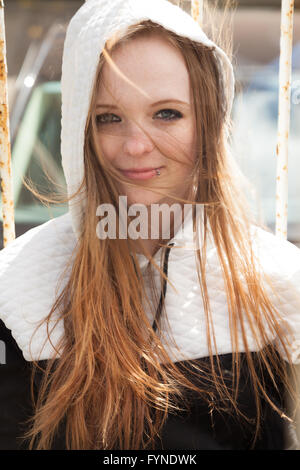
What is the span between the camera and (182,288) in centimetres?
→ 106

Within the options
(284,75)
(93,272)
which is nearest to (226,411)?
(93,272)

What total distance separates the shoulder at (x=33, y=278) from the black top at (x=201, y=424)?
0.28 feet

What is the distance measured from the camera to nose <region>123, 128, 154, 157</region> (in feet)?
3.11

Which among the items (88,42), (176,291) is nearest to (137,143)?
(88,42)

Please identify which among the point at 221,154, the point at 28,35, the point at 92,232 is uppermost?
the point at 28,35

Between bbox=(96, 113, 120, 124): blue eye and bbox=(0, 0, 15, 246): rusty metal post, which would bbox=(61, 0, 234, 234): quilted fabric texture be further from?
bbox=(0, 0, 15, 246): rusty metal post

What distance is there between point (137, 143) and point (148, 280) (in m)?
0.33

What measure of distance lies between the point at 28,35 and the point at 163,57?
2940mm

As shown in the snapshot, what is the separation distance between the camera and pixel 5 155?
1286 millimetres

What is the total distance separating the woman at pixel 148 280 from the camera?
947 millimetres

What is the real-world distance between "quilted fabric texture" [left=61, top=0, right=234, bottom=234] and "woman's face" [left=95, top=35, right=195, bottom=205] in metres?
0.03

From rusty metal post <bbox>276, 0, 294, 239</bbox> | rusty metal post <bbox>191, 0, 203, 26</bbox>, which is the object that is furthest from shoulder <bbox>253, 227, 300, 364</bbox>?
rusty metal post <bbox>191, 0, 203, 26</bbox>

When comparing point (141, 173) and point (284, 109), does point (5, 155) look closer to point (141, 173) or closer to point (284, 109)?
point (141, 173)

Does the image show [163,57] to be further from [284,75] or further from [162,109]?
[284,75]
